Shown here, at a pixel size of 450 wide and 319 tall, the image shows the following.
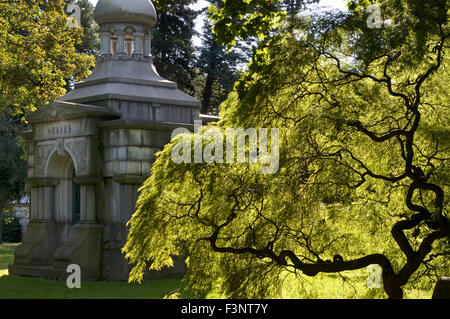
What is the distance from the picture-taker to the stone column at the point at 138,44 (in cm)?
2314

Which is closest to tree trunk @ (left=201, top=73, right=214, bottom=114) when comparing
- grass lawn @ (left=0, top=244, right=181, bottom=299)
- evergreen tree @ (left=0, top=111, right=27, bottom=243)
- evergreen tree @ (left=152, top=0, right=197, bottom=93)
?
evergreen tree @ (left=152, top=0, right=197, bottom=93)

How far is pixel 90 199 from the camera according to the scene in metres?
20.6

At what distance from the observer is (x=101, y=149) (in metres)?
20.7

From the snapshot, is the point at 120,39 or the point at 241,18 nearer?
the point at 241,18

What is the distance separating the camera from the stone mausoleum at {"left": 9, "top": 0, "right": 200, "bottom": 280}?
2030 centimetres

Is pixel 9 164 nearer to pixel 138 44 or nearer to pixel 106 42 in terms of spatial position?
pixel 106 42

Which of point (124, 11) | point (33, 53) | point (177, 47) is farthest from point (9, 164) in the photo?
point (33, 53)

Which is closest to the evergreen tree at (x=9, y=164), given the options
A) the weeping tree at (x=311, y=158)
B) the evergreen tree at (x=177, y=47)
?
the evergreen tree at (x=177, y=47)

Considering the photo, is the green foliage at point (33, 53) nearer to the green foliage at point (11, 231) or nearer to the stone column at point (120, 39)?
the stone column at point (120, 39)

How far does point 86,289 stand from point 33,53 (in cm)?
658

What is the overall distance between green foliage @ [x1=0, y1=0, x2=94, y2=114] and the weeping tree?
375 inches

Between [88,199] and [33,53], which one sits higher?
[33,53]

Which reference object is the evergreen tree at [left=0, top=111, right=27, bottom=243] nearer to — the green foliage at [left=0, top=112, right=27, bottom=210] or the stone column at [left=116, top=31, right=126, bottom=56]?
the green foliage at [left=0, top=112, right=27, bottom=210]
